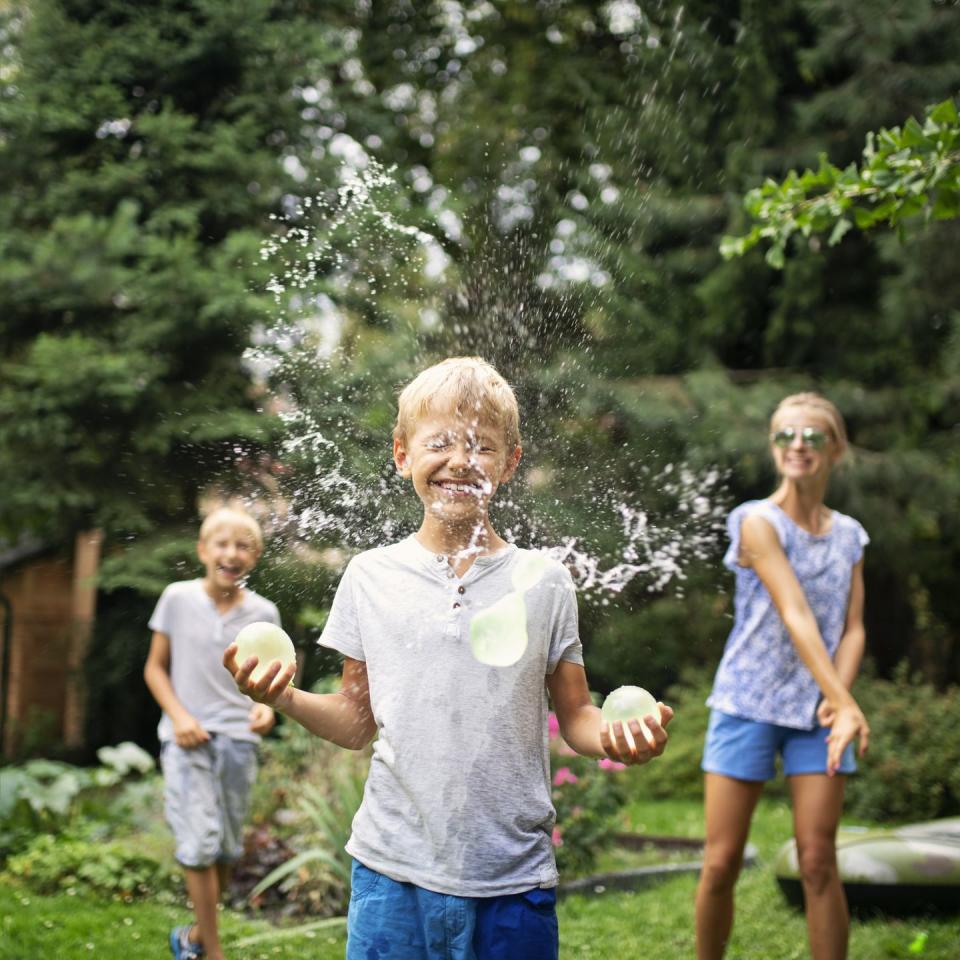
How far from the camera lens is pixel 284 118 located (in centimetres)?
1052

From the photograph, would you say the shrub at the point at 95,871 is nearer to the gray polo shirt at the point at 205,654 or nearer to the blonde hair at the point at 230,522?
the gray polo shirt at the point at 205,654

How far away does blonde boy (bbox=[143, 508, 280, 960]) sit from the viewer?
3.99 metres

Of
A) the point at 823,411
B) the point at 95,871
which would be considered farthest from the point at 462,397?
the point at 95,871

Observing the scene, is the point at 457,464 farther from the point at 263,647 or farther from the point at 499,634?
the point at 263,647

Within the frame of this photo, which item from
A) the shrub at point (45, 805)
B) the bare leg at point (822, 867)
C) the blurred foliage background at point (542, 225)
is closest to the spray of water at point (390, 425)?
the bare leg at point (822, 867)

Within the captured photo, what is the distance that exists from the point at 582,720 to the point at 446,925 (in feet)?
1.43

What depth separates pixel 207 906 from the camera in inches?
154

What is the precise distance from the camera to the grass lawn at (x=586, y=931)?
163 inches

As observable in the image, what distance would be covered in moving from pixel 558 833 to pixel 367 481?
10.9 ft

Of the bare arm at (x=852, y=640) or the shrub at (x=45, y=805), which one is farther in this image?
the shrub at (x=45, y=805)

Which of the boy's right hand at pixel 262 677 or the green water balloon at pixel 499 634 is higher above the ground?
the green water balloon at pixel 499 634

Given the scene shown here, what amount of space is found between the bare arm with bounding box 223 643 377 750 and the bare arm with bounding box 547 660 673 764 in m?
0.37

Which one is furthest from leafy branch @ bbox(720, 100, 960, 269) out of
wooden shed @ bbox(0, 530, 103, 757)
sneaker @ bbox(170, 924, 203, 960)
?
wooden shed @ bbox(0, 530, 103, 757)

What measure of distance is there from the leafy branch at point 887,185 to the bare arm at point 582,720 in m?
1.62
